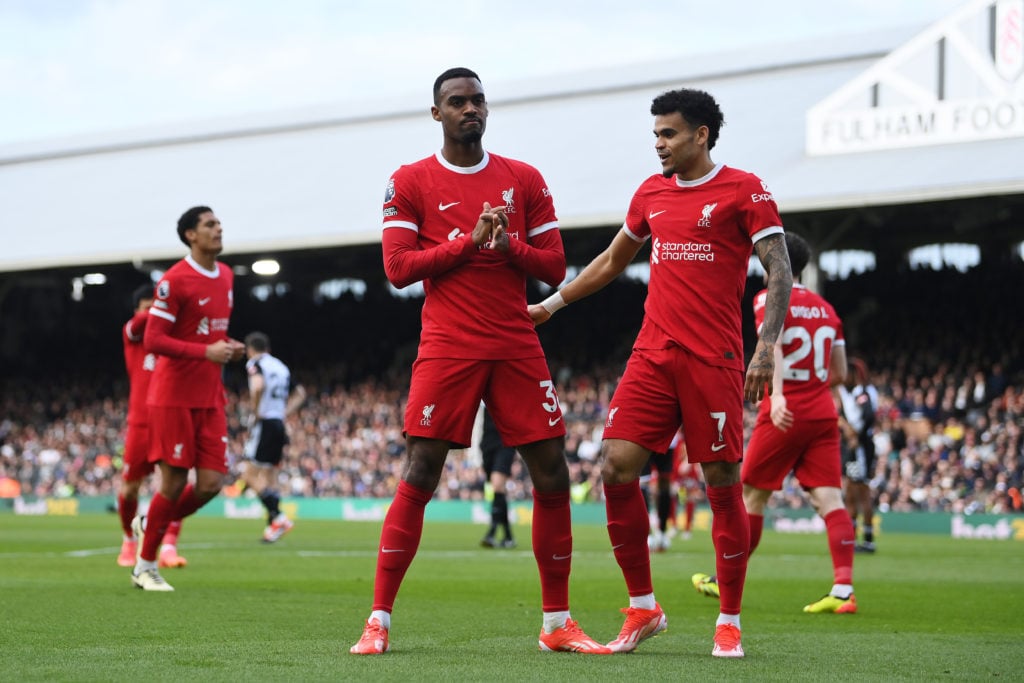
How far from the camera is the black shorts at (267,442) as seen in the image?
55.9 feet

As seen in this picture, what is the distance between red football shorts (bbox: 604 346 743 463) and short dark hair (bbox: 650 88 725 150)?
100cm

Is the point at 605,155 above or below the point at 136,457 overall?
above

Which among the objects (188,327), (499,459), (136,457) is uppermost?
(188,327)

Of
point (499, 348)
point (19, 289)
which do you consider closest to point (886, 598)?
point (499, 348)

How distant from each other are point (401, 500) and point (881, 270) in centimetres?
2834

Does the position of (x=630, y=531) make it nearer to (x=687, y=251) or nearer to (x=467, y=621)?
(x=687, y=251)

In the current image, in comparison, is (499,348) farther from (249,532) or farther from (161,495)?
(249,532)

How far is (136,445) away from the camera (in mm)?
11719

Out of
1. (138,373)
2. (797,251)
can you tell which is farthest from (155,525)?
(797,251)

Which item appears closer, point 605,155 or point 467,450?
point 467,450

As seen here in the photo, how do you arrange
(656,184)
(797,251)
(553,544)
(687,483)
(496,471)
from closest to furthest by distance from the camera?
(553,544)
(656,184)
(797,251)
(496,471)
(687,483)

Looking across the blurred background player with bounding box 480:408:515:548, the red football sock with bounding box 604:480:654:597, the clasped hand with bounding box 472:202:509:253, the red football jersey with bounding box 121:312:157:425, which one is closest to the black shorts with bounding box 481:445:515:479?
the blurred background player with bounding box 480:408:515:548

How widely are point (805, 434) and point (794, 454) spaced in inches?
5.8

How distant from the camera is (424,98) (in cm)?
3650
